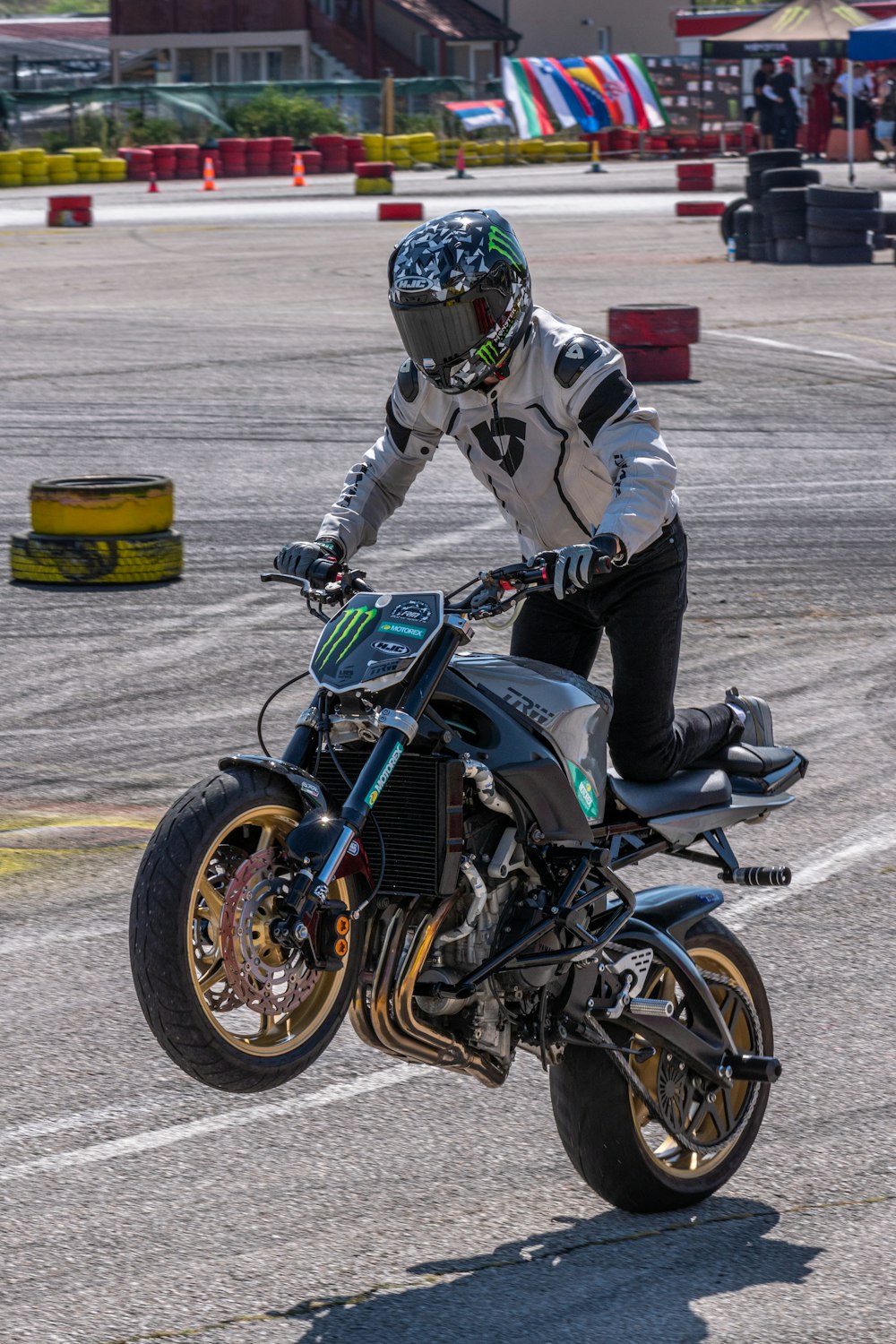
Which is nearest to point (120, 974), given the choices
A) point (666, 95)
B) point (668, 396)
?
point (668, 396)

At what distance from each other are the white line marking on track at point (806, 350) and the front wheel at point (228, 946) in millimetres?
15995

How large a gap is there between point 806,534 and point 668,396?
506cm

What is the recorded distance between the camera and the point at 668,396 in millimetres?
17188

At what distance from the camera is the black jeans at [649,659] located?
4637mm

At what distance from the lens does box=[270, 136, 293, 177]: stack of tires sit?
5172 cm

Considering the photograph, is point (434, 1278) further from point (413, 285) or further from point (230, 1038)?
point (413, 285)

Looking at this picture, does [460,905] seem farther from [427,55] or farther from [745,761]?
[427,55]

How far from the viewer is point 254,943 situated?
3.67 m

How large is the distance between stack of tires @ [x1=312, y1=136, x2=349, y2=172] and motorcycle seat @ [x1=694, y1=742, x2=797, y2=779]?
49.1 meters

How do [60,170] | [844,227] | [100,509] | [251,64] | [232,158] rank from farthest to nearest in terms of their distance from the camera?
1. [251,64]
2. [232,158]
3. [60,170]
4. [844,227]
5. [100,509]

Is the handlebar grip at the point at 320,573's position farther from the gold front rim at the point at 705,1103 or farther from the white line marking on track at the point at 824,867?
the white line marking on track at the point at 824,867

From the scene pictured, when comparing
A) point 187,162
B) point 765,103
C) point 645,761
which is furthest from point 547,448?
point 187,162

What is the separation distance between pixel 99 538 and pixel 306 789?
7.85 metres

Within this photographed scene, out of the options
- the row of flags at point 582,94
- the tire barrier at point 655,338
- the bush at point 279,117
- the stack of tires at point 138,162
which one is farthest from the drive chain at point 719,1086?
the bush at point 279,117
